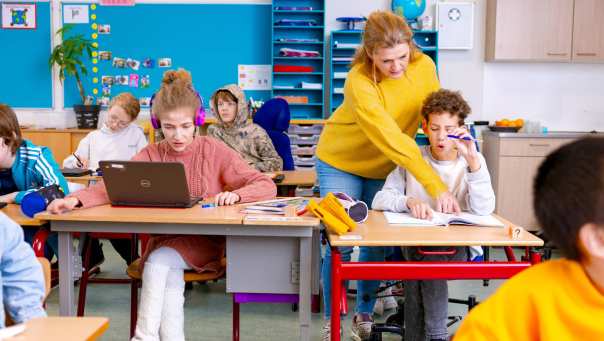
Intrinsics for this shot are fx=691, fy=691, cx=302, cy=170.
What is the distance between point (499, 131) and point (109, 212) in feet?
14.0

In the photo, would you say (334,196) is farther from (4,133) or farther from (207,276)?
(4,133)

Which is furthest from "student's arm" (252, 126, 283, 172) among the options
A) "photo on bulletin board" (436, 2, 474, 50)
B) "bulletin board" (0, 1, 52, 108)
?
"bulletin board" (0, 1, 52, 108)

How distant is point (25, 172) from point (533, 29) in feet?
15.4

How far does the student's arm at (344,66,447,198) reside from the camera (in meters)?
2.48

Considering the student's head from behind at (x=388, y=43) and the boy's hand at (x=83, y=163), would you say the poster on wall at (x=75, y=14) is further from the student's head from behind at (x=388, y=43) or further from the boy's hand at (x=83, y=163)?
the student's head from behind at (x=388, y=43)

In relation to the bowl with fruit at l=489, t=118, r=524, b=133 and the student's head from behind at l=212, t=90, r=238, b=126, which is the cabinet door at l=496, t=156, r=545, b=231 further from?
the student's head from behind at l=212, t=90, r=238, b=126

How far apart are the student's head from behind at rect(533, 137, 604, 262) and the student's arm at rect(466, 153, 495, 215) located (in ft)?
5.00

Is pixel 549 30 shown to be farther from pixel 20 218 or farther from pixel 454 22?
pixel 20 218

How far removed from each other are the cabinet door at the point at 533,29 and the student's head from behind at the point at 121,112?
3256mm

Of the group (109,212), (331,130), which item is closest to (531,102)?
(331,130)

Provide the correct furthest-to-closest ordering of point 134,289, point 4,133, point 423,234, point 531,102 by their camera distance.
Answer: point 531,102
point 134,289
point 4,133
point 423,234

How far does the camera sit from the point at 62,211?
2365 mm

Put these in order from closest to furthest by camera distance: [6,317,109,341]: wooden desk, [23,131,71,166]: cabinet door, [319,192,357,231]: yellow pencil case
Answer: [6,317,109,341]: wooden desk → [319,192,357,231]: yellow pencil case → [23,131,71,166]: cabinet door

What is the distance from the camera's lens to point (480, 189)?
2441mm
